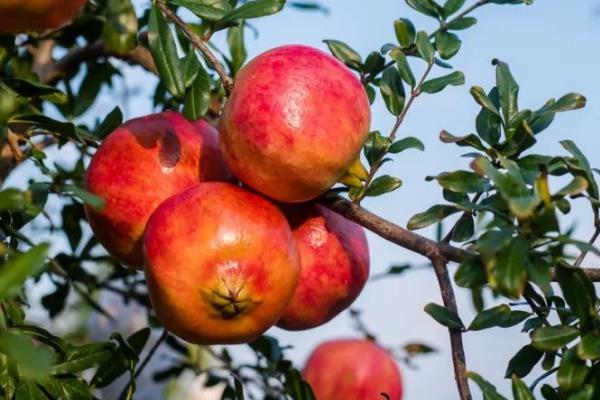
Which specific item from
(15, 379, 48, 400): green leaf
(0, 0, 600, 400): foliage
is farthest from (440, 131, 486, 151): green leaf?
(15, 379, 48, 400): green leaf

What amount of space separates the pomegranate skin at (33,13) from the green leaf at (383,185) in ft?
1.23

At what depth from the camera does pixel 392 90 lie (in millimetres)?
1227

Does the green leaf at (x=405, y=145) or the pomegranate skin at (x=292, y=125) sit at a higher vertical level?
the pomegranate skin at (x=292, y=125)

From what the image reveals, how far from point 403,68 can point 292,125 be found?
0.24 m

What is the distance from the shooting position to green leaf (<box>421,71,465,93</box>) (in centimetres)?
123

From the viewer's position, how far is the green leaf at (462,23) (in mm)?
1277

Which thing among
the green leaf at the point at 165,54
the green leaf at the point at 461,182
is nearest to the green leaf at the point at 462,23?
the green leaf at the point at 461,182

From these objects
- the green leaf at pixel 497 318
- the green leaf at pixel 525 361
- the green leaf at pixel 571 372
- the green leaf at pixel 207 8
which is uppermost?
the green leaf at pixel 207 8

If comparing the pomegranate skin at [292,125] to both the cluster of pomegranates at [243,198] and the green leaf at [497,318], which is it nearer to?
the cluster of pomegranates at [243,198]

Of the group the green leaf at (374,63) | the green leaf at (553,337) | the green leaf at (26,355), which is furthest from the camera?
the green leaf at (374,63)

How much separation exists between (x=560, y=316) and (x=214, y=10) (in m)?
0.48

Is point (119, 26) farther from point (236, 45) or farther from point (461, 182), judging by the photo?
point (236, 45)

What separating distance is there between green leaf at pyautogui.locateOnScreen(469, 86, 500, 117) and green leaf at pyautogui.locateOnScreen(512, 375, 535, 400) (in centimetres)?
33

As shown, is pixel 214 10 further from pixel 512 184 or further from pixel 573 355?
pixel 573 355
